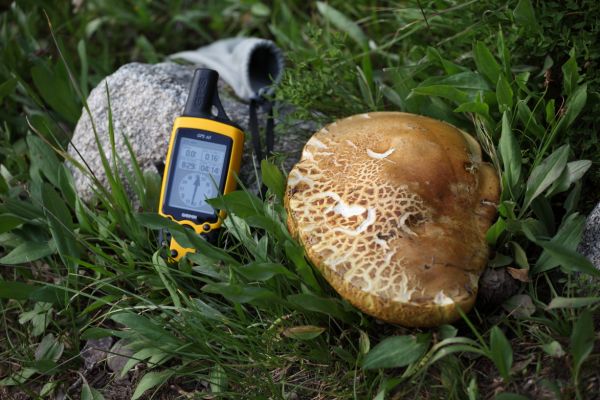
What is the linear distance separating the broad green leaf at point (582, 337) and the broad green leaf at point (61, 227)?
5.23ft

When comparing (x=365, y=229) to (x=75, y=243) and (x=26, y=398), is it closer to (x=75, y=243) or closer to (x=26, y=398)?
(x=75, y=243)

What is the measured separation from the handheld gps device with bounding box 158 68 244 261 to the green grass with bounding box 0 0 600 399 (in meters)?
0.12

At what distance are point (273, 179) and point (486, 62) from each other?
2.84 feet

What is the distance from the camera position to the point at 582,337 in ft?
5.58

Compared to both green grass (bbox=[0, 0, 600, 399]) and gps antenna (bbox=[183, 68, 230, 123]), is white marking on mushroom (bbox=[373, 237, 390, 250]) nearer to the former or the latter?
green grass (bbox=[0, 0, 600, 399])

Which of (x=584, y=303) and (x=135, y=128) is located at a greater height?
(x=135, y=128)

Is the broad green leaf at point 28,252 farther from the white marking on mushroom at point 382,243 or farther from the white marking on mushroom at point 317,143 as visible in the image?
the white marking on mushroom at point 382,243

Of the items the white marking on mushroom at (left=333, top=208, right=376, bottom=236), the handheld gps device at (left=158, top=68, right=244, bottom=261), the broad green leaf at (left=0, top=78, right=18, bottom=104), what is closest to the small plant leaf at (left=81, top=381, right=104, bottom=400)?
the handheld gps device at (left=158, top=68, right=244, bottom=261)

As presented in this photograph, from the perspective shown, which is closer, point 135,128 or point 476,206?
point 476,206

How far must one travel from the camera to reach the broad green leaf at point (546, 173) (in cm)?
204

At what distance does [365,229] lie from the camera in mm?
1907

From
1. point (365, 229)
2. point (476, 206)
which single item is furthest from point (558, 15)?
point (365, 229)

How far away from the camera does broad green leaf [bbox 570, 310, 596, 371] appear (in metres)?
1.70

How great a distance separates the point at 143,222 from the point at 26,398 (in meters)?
0.76
